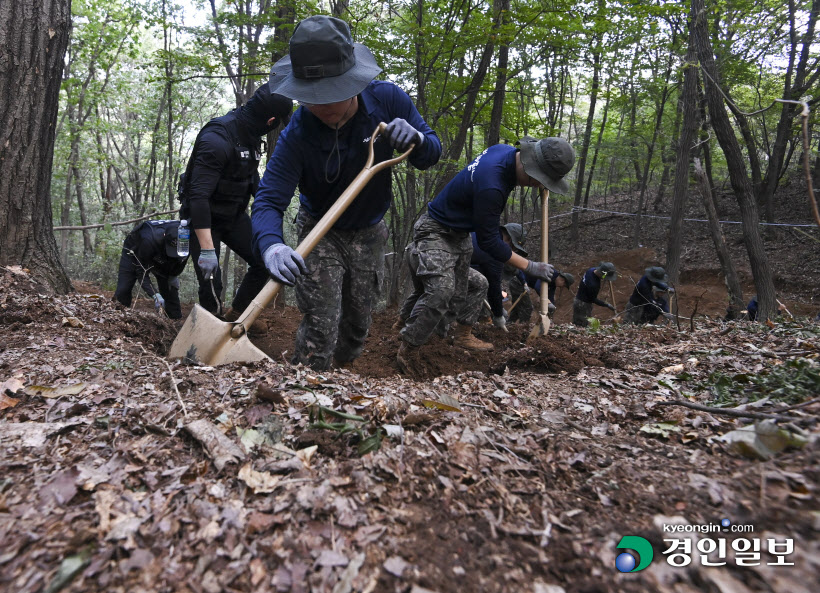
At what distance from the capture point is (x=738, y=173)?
6.94 meters

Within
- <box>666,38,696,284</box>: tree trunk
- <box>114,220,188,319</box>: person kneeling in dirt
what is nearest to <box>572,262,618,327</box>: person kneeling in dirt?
<box>666,38,696,284</box>: tree trunk

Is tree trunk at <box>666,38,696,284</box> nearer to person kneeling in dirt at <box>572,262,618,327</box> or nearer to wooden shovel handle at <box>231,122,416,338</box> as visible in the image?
person kneeling in dirt at <box>572,262,618,327</box>

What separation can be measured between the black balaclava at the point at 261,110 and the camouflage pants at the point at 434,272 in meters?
1.58

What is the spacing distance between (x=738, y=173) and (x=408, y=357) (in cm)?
579

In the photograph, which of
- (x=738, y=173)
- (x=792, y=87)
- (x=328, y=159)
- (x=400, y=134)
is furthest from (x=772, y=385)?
(x=792, y=87)

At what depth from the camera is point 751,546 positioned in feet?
3.80

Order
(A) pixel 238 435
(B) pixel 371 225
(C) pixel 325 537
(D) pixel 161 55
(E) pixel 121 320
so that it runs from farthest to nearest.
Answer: (D) pixel 161 55
(E) pixel 121 320
(B) pixel 371 225
(A) pixel 238 435
(C) pixel 325 537

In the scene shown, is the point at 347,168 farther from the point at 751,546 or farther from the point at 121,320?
the point at 751,546

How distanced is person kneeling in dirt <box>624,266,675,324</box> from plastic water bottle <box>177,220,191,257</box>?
641 centimetres

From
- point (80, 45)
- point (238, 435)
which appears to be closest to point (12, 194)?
point (238, 435)

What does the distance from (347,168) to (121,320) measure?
2064mm

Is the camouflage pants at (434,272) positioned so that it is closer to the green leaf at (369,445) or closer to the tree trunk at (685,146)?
the green leaf at (369,445)

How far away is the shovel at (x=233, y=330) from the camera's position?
2746 mm

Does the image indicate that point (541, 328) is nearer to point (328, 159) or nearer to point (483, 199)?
point (483, 199)
